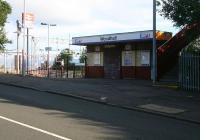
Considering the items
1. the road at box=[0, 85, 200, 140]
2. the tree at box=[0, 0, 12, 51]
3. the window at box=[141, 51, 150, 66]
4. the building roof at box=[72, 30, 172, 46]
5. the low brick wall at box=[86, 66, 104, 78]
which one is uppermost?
the tree at box=[0, 0, 12, 51]

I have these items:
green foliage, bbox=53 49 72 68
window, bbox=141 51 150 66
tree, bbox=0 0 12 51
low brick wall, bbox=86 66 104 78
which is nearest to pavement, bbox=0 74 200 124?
window, bbox=141 51 150 66

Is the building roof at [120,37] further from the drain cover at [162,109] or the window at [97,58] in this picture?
the drain cover at [162,109]

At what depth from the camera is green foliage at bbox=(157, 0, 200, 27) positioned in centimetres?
2180

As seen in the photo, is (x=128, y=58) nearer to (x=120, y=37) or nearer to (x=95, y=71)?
(x=120, y=37)

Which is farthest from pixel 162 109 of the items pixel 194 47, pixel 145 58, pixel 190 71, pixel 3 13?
pixel 3 13

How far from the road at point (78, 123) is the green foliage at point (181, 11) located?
6.11 m

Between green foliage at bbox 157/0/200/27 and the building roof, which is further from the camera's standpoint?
the building roof

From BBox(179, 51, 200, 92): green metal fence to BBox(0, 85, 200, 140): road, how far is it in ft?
24.7

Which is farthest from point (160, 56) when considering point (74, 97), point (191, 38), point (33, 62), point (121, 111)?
point (33, 62)

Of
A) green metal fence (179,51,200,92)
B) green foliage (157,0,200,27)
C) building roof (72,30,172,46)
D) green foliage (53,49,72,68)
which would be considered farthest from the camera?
green foliage (53,49,72,68)

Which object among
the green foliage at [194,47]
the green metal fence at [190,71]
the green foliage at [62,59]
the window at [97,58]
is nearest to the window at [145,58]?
the window at [97,58]

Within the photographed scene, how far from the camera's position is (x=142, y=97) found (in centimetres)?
2180

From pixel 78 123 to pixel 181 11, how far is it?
10.5 m

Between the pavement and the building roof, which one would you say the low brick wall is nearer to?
the building roof
